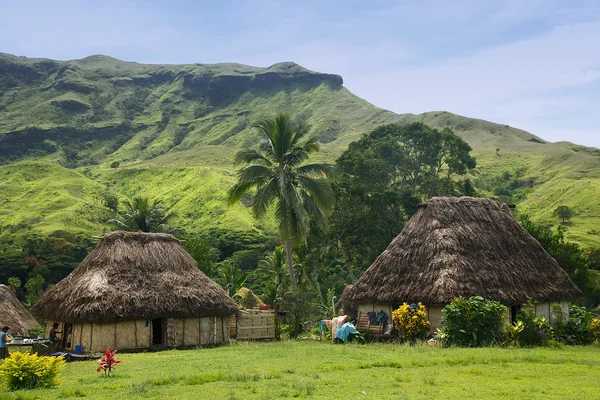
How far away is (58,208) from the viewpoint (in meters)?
91.6

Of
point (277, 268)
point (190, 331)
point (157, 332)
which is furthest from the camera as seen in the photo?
point (277, 268)

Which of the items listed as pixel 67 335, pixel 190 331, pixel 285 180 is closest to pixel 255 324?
pixel 190 331

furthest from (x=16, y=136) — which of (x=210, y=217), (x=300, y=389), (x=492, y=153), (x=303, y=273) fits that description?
(x=300, y=389)

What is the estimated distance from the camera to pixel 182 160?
12688cm

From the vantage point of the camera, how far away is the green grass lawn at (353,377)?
444 inches

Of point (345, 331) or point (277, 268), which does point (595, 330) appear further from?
point (277, 268)

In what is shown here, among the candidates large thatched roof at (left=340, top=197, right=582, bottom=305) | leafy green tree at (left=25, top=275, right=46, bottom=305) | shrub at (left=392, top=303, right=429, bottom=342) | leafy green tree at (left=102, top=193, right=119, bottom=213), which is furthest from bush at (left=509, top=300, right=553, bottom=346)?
leafy green tree at (left=102, top=193, right=119, bottom=213)

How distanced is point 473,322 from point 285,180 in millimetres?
14228

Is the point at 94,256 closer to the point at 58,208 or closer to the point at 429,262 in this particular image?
the point at 429,262

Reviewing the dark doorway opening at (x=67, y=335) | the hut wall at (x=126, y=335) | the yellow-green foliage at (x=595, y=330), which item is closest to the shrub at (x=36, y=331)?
the dark doorway opening at (x=67, y=335)

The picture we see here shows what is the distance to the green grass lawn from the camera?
11.3 meters

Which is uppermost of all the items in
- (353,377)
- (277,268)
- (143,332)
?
(277,268)

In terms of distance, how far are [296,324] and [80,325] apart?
986 cm

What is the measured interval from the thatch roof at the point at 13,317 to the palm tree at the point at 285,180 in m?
13.0
